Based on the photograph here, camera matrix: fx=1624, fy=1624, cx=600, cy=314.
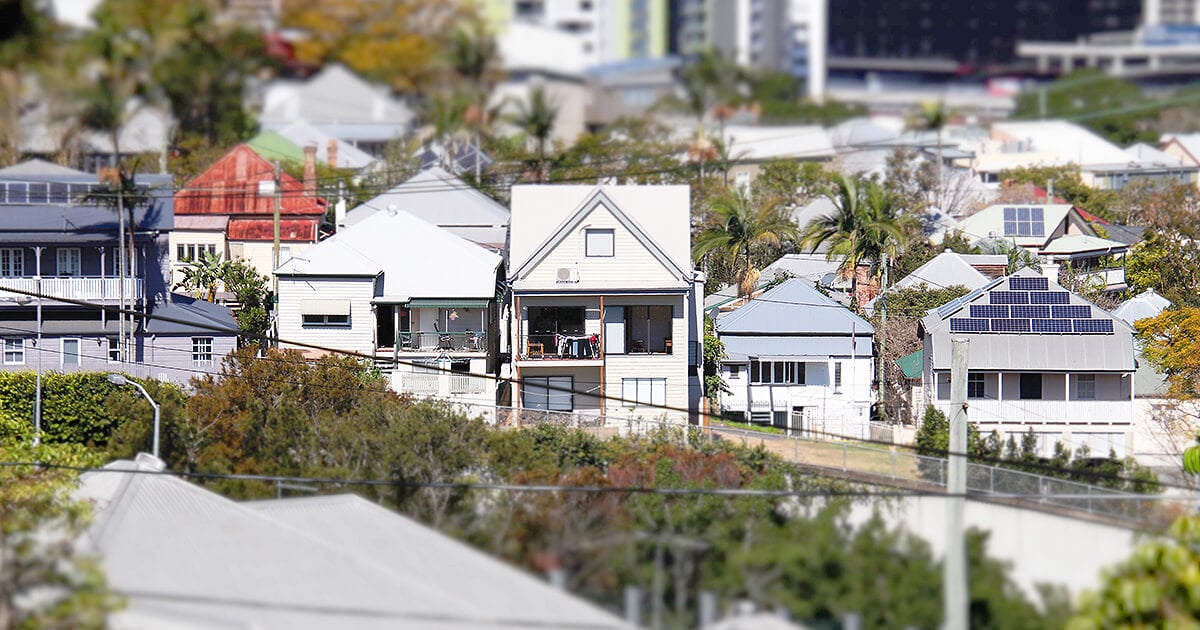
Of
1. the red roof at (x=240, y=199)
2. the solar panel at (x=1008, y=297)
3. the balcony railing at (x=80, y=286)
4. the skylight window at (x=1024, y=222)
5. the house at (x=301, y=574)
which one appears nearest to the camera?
the house at (x=301, y=574)

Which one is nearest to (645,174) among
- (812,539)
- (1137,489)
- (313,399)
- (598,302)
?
(598,302)

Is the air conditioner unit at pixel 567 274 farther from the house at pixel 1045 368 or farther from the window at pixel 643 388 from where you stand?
the house at pixel 1045 368

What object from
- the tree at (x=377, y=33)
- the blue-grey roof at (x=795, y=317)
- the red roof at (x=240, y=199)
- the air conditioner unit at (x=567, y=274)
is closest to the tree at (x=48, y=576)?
the air conditioner unit at (x=567, y=274)

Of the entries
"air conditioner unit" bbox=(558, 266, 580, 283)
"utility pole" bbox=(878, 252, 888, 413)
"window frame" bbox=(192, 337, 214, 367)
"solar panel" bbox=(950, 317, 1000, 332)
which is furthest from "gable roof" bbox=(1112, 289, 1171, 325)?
"window frame" bbox=(192, 337, 214, 367)

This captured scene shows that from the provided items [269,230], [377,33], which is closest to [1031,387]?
[269,230]

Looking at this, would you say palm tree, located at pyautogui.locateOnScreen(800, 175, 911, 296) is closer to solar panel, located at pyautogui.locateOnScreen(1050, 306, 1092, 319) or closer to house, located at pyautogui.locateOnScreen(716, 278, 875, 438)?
house, located at pyautogui.locateOnScreen(716, 278, 875, 438)

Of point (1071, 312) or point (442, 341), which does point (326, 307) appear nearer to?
point (442, 341)

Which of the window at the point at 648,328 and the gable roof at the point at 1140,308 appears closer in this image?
the window at the point at 648,328
